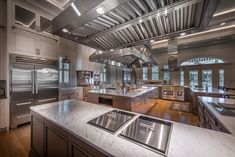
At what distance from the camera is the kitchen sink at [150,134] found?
81 cm

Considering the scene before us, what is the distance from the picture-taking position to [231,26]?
15.6ft

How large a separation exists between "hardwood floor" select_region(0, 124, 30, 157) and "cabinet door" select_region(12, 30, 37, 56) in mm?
2086

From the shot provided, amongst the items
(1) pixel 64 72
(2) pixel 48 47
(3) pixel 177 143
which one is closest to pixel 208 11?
(3) pixel 177 143

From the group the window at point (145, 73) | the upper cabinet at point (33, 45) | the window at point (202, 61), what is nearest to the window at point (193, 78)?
the window at point (202, 61)

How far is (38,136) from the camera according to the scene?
1637 mm

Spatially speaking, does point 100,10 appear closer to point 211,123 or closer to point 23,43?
point 211,123

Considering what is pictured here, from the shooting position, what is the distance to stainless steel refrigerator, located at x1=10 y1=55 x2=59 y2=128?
293cm

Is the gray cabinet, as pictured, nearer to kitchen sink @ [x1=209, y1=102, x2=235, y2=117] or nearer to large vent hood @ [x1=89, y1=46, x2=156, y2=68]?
large vent hood @ [x1=89, y1=46, x2=156, y2=68]

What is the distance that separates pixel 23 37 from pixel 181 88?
7290 mm

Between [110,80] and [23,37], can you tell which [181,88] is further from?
[23,37]

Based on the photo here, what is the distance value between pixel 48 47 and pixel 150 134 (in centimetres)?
Result: 408

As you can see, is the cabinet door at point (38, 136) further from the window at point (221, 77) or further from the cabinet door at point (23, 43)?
the window at point (221, 77)

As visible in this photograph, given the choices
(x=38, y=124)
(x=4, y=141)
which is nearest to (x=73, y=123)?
(x=38, y=124)

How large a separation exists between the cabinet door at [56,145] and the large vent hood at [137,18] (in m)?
1.18
